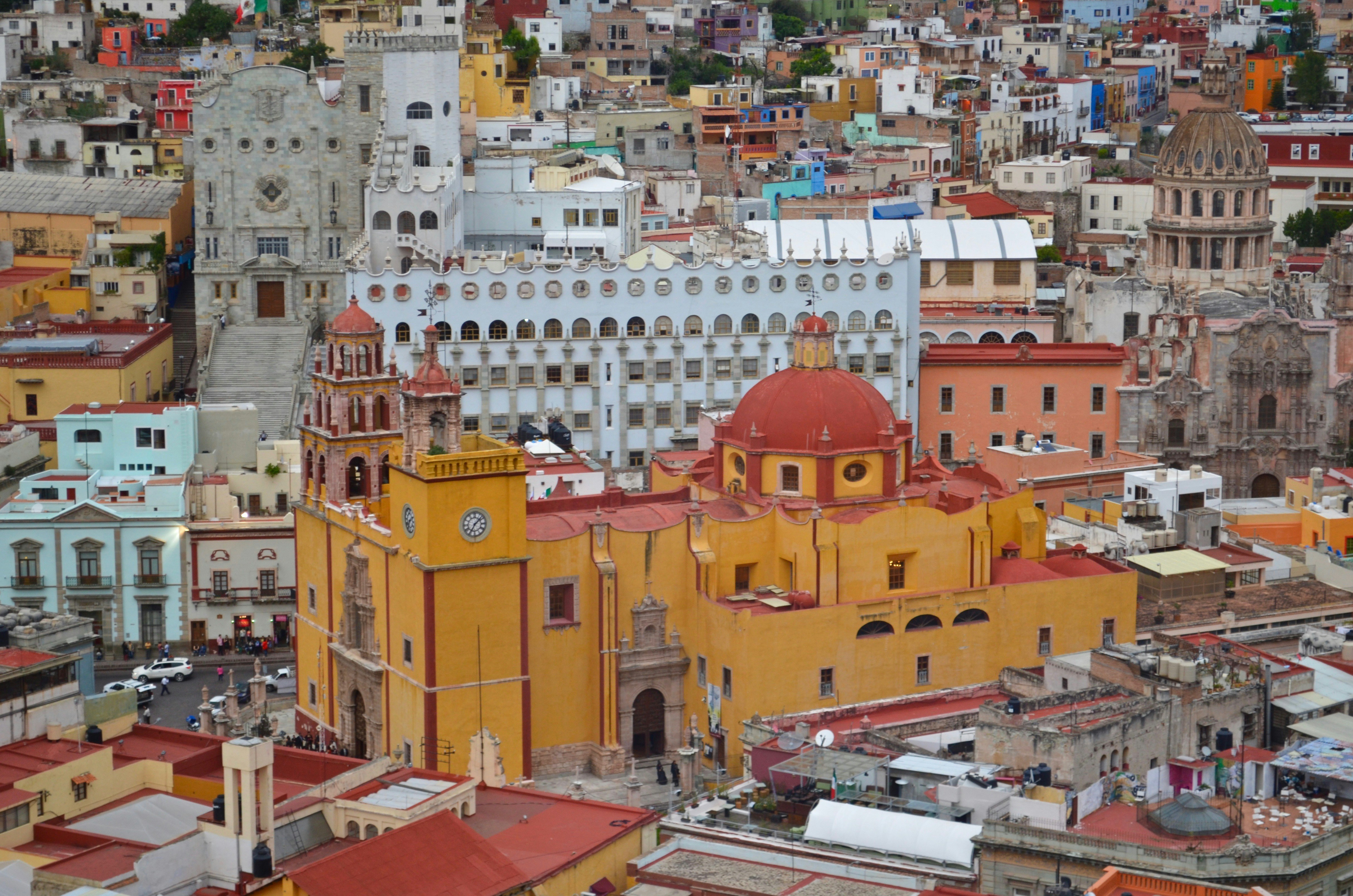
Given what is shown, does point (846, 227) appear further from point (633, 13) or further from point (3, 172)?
point (633, 13)

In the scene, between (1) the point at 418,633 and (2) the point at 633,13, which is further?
(2) the point at 633,13

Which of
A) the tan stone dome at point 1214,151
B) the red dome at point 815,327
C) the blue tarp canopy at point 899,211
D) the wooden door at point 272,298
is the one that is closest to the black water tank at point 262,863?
the red dome at point 815,327

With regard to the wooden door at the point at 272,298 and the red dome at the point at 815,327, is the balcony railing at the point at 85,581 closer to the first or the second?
the red dome at the point at 815,327

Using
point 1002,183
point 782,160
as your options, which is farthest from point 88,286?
point 1002,183

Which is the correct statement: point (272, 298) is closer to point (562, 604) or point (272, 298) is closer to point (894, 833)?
point (562, 604)

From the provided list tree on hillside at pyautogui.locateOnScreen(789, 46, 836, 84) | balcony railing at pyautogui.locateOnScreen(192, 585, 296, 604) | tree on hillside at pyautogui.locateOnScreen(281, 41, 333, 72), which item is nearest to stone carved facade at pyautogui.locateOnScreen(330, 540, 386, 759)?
balcony railing at pyautogui.locateOnScreen(192, 585, 296, 604)

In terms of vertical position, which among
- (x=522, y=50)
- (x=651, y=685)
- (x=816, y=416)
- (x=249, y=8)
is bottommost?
(x=651, y=685)

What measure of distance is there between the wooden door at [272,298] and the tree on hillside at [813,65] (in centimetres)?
7046

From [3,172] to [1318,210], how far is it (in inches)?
2901

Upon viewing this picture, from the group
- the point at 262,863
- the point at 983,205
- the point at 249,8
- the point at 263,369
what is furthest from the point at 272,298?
the point at 249,8

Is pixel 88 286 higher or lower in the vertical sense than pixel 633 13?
lower

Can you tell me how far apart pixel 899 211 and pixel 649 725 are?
64.3 metres

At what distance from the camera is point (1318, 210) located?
16075 centimetres

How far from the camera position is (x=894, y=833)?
68500 millimetres
